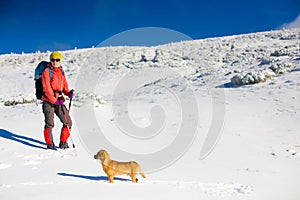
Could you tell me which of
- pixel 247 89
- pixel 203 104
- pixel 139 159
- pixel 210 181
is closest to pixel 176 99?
pixel 203 104

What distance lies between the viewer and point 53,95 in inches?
216

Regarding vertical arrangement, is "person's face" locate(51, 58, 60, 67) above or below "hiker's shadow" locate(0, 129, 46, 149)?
above

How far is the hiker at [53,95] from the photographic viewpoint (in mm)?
5395

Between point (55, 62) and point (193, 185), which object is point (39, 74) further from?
point (193, 185)

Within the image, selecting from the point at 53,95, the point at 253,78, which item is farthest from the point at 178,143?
the point at 253,78

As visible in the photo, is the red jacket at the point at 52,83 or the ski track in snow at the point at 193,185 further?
the red jacket at the point at 52,83

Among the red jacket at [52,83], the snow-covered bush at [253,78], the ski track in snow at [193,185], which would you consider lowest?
the ski track in snow at [193,185]

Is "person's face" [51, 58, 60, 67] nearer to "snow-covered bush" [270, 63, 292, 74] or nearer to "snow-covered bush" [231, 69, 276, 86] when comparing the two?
"snow-covered bush" [231, 69, 276, 86]

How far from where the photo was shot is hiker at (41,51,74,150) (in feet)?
17.7

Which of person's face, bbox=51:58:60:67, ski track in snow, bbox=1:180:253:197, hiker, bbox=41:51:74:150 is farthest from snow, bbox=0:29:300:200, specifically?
person's face, bbox=51:58:60:67

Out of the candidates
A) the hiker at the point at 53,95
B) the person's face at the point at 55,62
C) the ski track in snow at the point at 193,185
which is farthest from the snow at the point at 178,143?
the person's face at the point at 55,62

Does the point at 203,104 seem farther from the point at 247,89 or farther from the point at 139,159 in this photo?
the point at 139,159

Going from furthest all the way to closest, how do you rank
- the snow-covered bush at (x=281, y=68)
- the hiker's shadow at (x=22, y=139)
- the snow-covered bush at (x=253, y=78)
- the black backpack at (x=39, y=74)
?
1. the snow-covered bush at (x=281, y=68)
2. the snow-covered bush at (x=253, y=78)
3. the hiker's shadow at (x=22, y=139)
4. the black backpack at (x=39, y=74)

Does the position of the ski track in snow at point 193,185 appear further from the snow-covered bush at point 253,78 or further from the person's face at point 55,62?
the snow-covered bush at point 253,78
